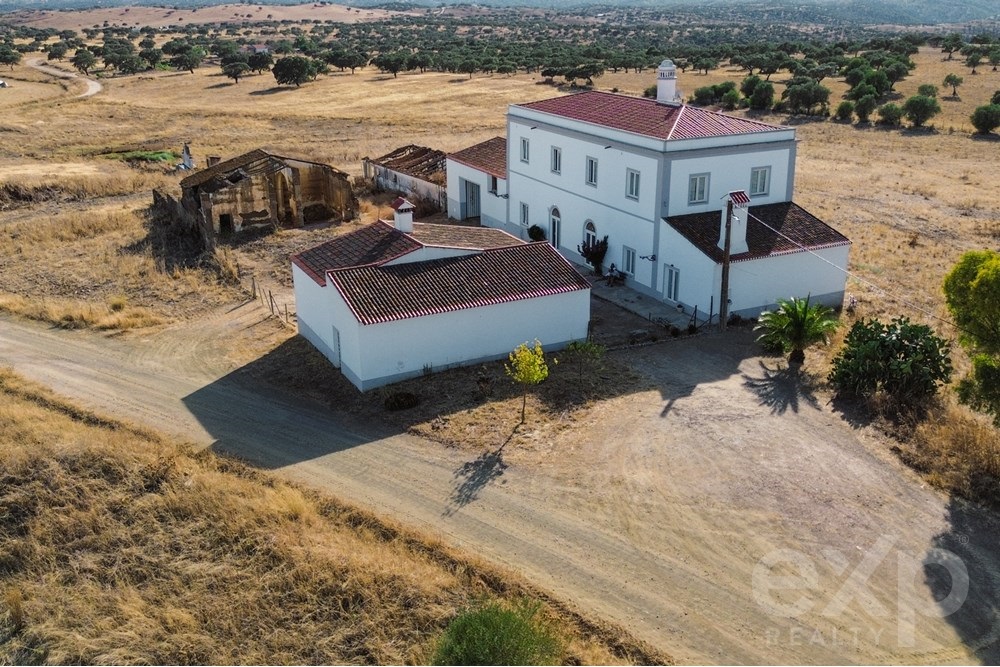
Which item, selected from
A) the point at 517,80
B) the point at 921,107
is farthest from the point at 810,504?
the point at 517,80

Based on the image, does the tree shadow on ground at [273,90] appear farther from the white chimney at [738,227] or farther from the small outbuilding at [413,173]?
the white chimney at [738,227]

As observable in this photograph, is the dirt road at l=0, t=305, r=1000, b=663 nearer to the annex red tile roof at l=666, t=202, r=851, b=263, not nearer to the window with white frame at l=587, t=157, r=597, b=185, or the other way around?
the annex red tile roof at l=666, t=202, r=851, b=263

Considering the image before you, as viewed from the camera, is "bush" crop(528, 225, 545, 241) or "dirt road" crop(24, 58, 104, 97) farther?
"dirt road" crop(24, 58, 104, 97)

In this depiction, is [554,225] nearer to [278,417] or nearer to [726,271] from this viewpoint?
[726,271]

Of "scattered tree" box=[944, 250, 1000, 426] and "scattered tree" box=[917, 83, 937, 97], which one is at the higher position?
"scattered tree" box=[944, 250, 1000, 426]

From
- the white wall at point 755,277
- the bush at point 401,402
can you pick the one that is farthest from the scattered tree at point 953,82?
the bush at point 401,402

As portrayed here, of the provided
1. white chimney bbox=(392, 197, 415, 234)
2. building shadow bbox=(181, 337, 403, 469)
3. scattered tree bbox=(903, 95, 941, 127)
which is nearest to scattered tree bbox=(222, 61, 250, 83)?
scattered tree bbox=(903, 95, 941, 127)

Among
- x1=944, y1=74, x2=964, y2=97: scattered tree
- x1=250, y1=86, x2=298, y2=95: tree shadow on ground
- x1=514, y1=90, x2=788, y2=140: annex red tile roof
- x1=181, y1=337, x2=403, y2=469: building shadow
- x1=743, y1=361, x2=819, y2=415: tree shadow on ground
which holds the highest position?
x1=514, y1=90, x2=788, y2=140: annex red tile roof
